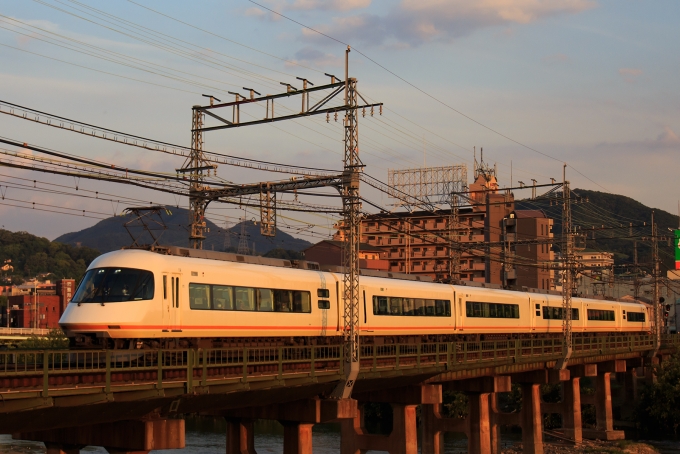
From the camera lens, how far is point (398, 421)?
37344mm

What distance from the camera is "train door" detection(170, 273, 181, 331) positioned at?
91.0ft

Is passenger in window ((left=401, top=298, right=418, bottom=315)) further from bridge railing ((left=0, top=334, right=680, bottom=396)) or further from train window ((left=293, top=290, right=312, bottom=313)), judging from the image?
train window ((left=293, top=290, right=312, bottom=313))

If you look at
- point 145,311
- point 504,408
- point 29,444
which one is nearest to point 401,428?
point 145,311

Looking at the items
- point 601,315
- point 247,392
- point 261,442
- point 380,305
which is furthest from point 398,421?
point 601,315

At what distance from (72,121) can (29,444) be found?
4615cm

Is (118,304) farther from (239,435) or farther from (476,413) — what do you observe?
(476,413)

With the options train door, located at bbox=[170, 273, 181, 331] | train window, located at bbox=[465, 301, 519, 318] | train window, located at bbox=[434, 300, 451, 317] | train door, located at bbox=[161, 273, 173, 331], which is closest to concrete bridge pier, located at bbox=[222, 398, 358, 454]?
train door, located at bbox=[170, 273, 181, 331]

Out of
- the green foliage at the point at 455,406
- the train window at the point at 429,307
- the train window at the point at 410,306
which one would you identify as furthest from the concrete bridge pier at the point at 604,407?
the train window at the point at 429,307

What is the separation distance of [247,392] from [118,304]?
516 centimetres

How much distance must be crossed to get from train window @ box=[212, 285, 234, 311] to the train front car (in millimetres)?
2578

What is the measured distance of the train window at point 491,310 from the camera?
48562 mm

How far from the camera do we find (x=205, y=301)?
2922 centimetres

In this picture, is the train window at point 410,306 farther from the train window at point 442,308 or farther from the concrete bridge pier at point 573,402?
the concrete bridge pier at point 573,402

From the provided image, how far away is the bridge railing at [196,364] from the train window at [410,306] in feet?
6.18
